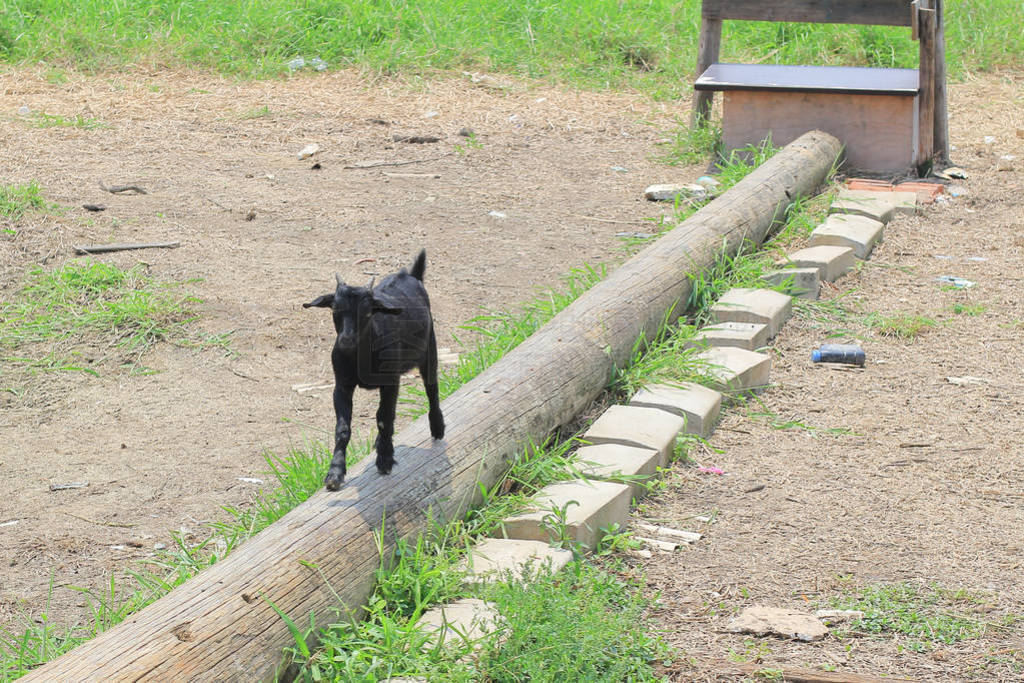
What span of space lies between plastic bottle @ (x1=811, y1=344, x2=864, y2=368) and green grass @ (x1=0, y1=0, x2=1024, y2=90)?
18.1 ft

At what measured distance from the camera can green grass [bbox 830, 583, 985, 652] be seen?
292 centimetres

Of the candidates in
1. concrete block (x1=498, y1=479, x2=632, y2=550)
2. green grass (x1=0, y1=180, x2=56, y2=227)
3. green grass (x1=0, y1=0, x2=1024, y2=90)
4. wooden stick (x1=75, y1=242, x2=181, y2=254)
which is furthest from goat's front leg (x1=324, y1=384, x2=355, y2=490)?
green grass (x1=0, y1=0, x2=1024, y2=90)

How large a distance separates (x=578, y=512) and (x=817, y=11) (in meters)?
5.80

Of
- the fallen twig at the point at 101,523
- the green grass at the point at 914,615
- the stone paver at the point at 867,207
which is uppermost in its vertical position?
the stone paver at the point at 867,207

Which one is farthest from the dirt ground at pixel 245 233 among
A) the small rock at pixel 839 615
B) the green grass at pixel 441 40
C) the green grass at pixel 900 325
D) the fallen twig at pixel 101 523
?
the small rock at pixel 839 615

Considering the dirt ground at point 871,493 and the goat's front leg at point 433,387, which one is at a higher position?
the goat's front leg at point 433,387

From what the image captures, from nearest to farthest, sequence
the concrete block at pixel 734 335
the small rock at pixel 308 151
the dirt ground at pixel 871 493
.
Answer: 1. the dirt ground at pixel 871 493
2. the concrete block at pixel 734 335
3. the small rock at pixel 308 151

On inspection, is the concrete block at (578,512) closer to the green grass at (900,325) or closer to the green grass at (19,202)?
the green grass at (900,325)

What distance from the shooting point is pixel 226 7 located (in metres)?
10.7

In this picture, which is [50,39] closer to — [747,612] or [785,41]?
[785,41]

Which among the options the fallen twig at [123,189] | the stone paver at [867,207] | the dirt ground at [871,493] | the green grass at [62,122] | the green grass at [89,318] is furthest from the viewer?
the green grass at [62,122]

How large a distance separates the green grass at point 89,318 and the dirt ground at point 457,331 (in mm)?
115

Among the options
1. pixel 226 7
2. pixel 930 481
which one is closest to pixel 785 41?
pixel 226 7

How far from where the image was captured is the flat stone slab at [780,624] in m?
2.96
